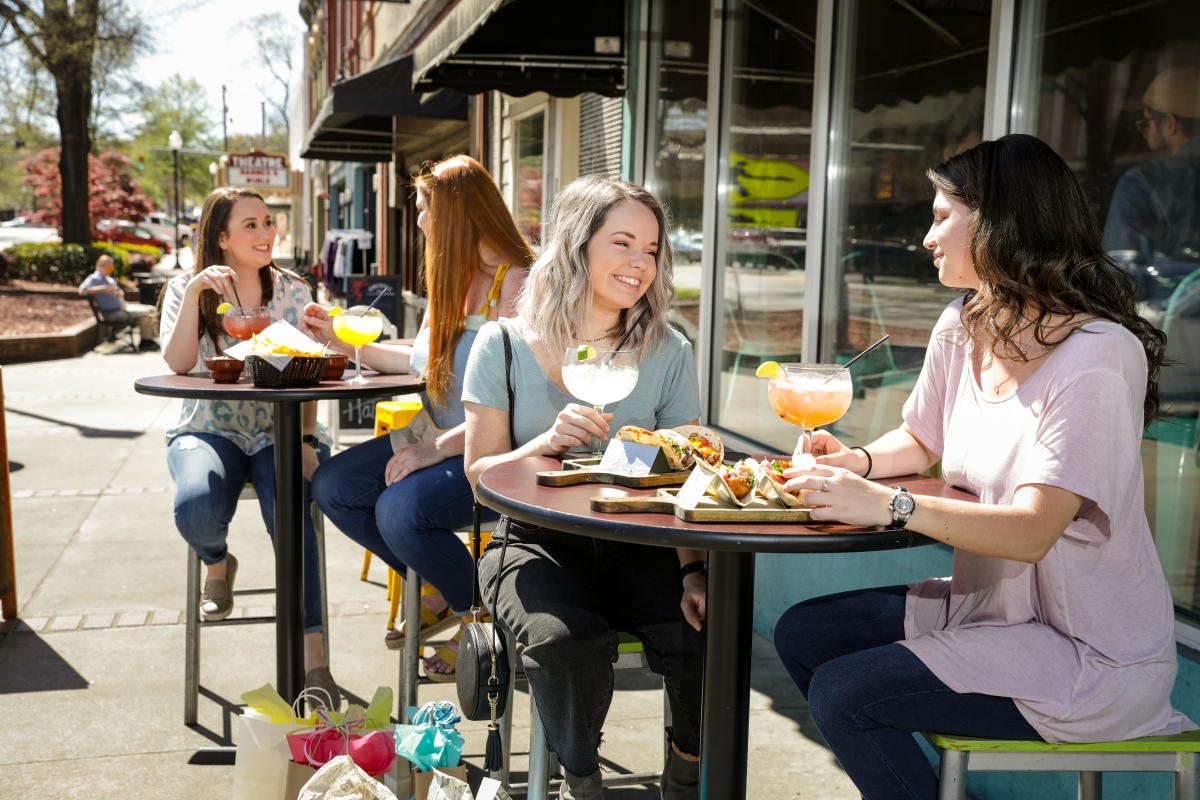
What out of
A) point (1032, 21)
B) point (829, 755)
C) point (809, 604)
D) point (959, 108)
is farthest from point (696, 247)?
point (809, 604)

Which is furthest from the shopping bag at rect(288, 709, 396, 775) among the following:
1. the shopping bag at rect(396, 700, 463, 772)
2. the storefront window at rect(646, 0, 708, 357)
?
the storefront window at rect(646, 0, 708, 357)

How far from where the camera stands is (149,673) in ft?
12.9

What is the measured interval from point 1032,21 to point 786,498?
2.15 metres

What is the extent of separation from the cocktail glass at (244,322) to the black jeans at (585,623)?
124 centimetres

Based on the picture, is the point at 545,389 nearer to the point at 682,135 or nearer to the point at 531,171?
the point at 682,135

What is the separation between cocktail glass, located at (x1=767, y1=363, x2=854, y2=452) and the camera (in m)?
2.14

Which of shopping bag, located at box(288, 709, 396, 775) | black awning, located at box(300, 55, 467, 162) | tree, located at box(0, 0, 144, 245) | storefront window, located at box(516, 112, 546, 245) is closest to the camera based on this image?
shopping bag, located at box(288, 709, 396, 775)

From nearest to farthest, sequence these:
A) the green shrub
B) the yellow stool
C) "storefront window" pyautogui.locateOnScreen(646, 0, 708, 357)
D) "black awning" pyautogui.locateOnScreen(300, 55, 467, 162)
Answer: the yellow stool → "storefront window" pyautogui.locateOnScreen(646, 0, 708, 357) → "black awning" pyautogui.locateOnScreen(300, 55, 467, 162) → the green shrub

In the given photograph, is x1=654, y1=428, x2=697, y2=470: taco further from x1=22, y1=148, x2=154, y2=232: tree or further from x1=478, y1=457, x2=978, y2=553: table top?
x1=22, y1=148, x2=154, y2=232: tree

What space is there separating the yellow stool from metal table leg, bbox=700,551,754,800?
3.12 metres

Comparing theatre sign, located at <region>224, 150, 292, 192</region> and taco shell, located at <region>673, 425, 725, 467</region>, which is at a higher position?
theatre sign, located at <region>224, 150, 292, 192</region>

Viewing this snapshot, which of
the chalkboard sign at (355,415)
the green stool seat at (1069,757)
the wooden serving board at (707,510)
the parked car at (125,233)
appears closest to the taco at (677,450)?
the wooden serving board at (707,510)

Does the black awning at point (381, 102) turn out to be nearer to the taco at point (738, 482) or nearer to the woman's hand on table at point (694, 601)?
the woman's hand on table at point (694, 601)

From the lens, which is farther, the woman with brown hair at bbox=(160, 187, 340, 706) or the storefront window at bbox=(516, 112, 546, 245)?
the storefront window at bbox=(516, 112, 546, 245)
